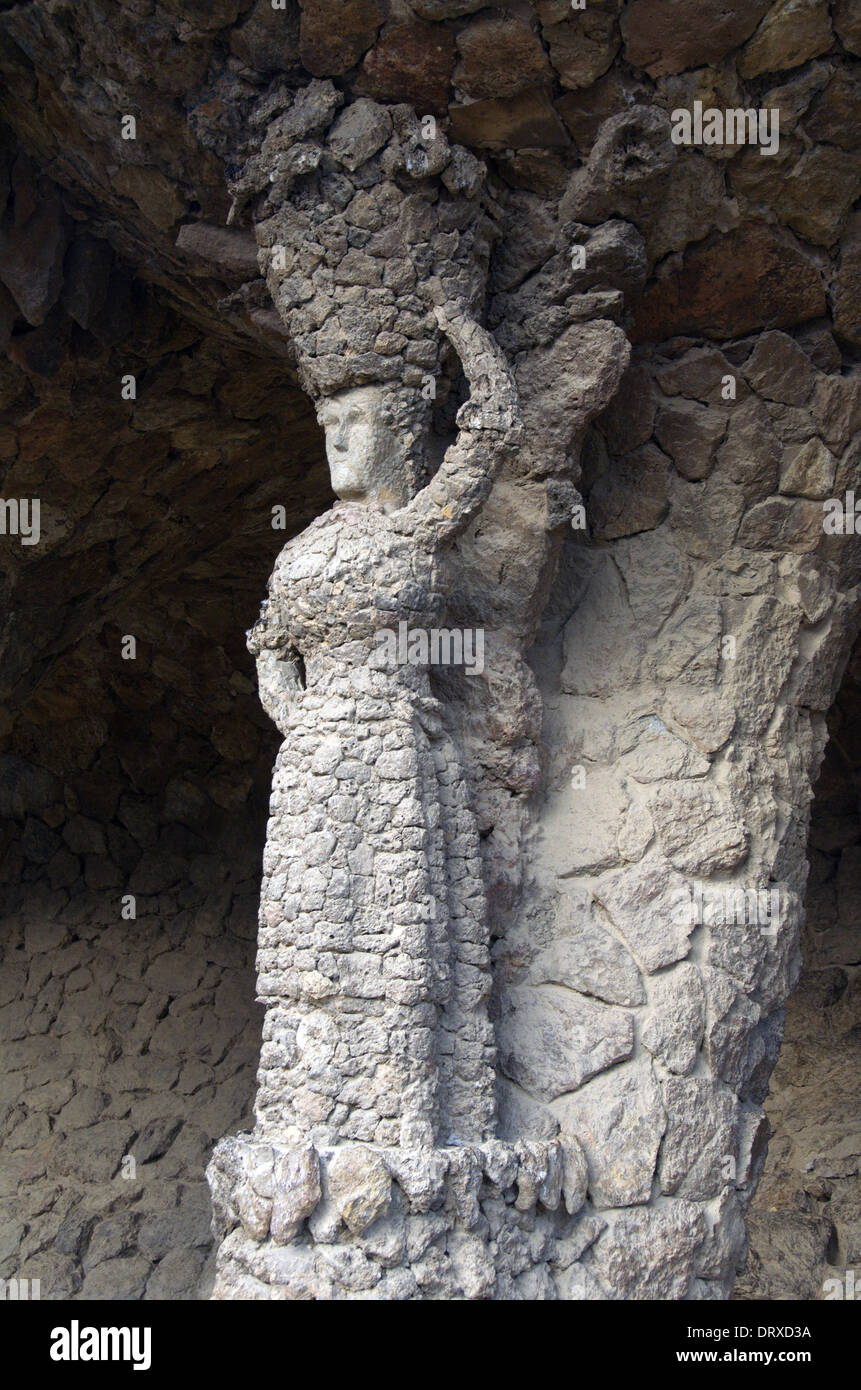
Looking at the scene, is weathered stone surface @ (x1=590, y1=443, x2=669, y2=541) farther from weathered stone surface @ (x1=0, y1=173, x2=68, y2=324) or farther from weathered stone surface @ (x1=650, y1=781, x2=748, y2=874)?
weathered stone surface @ (x1=0, y1=173, x2=68, y2=324)

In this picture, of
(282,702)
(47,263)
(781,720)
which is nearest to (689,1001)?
(781,720)

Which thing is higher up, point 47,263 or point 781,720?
point 47,263

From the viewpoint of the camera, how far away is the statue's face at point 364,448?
8.84 feet

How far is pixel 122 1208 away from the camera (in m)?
5.04

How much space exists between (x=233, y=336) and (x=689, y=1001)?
2.14 metres

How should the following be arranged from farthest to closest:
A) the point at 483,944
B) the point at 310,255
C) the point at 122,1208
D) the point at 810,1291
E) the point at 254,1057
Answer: the point at 254,1057
the point at 122,1208
the point at 810,1291
the point at 310,255
the point at 483,944

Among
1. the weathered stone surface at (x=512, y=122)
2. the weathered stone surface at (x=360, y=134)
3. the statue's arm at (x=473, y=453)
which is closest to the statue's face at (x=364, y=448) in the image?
the statue's arm at (x=473, y=453)

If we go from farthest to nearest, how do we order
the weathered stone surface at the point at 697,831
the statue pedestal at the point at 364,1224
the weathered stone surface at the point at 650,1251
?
the weathered stone surface at the point at 697,831
the weathered stone surface at the point at 650,1251
the statue pedestal at the point at 364,1224

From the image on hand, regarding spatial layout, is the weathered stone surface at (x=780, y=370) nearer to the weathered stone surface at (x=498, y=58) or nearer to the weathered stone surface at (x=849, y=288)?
the weathered stone surface at (x=849, y=288)

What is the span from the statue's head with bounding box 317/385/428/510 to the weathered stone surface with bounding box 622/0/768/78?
86 centimetres

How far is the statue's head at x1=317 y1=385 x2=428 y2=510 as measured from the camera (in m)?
2.70

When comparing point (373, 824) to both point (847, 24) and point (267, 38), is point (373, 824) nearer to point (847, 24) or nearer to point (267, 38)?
point (267, 38)

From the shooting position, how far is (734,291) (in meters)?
3.04

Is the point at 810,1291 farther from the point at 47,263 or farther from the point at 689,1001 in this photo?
the point at 47,263
